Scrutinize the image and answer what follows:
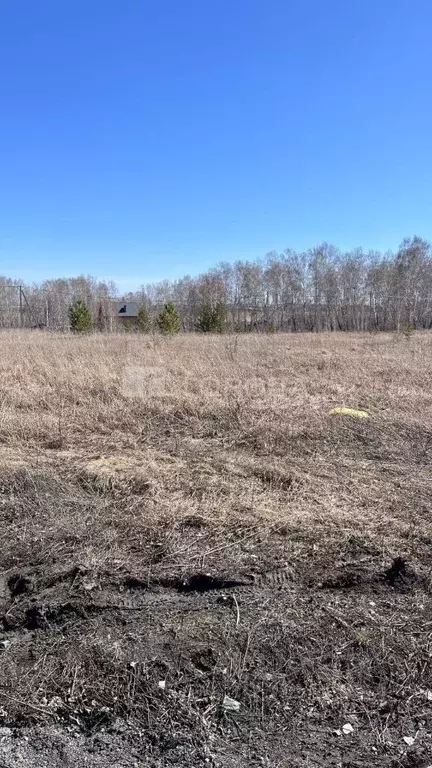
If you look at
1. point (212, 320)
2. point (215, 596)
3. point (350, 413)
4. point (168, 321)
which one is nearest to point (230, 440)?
point (350, 413)

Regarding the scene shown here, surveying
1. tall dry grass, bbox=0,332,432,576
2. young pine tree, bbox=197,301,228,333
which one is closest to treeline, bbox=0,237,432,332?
young pine tree, bbox=197,301,228,333

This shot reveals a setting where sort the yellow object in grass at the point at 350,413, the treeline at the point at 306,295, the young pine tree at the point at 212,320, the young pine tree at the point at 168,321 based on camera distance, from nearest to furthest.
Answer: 1. the yellow object in grass at the point at 350,413
2. the young pine tree at the point at 168,321
3. the young pine tree at the point at 212,320
4. the treeline at the point at 306,295

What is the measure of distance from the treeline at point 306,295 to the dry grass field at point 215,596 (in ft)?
116

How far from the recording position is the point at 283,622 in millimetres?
2049

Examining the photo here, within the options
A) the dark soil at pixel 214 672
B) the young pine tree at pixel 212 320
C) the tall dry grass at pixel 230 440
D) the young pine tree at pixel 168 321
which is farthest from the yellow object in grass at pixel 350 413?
the young pine tree at pixel 212 320

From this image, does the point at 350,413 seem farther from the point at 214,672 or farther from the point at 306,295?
the point at 306,295

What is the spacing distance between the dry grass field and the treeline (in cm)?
Answer: 3551

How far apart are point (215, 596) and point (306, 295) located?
167 ft

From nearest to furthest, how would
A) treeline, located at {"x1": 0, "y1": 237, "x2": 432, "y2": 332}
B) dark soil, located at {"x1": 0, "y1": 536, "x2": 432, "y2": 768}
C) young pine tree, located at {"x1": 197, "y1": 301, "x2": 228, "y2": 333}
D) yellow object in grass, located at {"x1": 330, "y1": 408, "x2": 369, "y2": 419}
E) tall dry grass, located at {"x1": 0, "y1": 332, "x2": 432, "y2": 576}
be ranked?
dark soil, located at {"x1": 0, "y1": 536, "x2": 432, "y2": 768}
tall dry grass, located at {"x1": 0, "y1": 332, "x2": 432, "y2": 576}
yellow object in grass, located at {"x1": 330, "y1": 408, "x2": 369, "y2": 419}
young pine tree, located at {"x1": 197, "y1": 301, "x2": 228, "y2": 333}
treeline, located at {"x1": 0, "y1": 237, "x2": 432, "y2": 332}

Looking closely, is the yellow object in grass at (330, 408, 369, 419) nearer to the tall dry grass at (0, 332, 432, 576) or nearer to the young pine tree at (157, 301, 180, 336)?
the tall dry grass at (0, 332, 432, 576)

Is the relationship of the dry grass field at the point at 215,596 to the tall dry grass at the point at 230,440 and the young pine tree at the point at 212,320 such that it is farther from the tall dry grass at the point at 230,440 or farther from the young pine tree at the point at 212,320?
the young pine tree at the point at 212,320

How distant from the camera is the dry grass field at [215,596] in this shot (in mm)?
1557

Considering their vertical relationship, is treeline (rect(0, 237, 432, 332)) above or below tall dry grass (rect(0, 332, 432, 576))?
above

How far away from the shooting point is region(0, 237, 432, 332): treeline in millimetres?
44688
